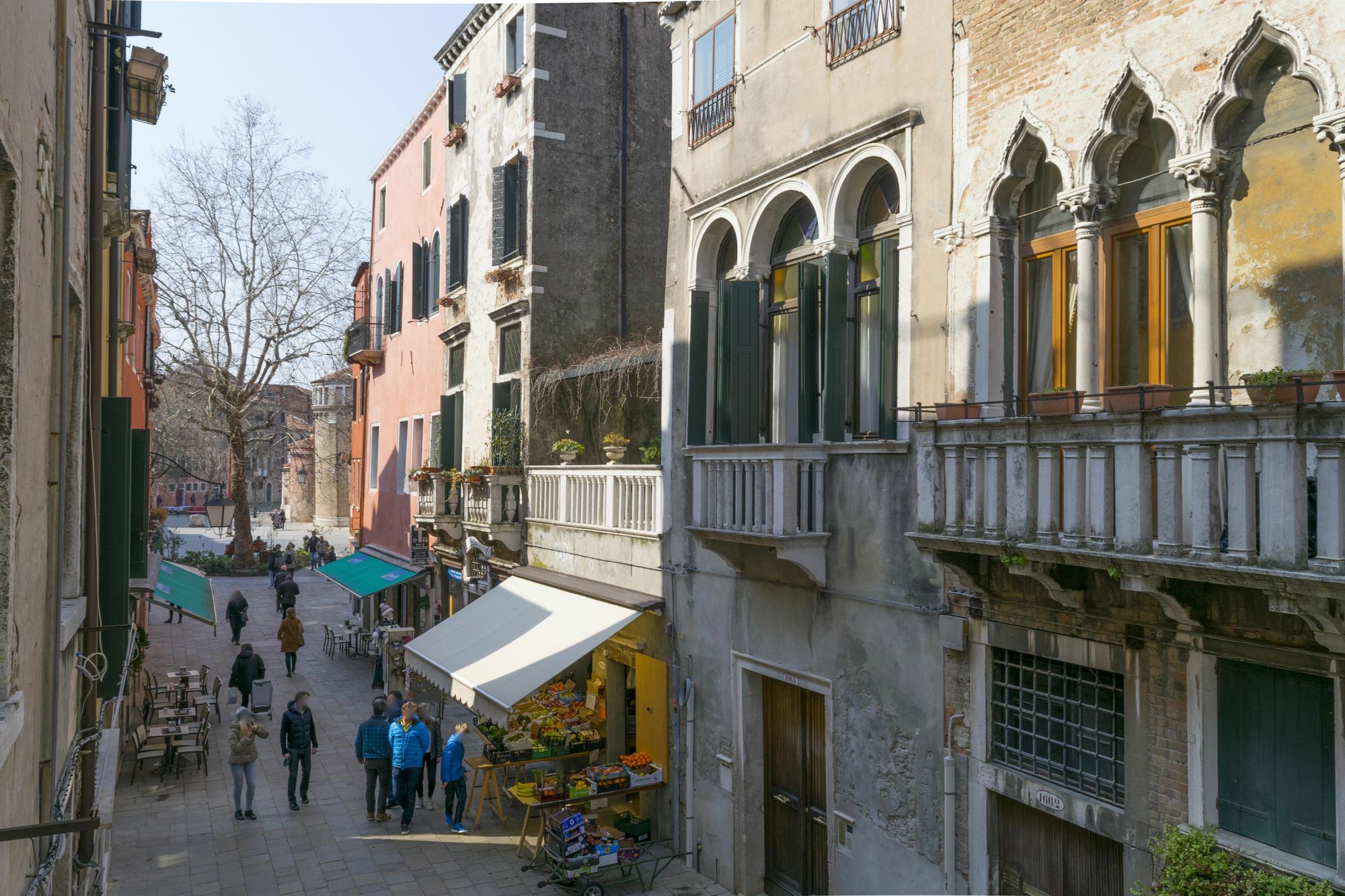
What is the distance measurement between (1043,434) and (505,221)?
12.4 m

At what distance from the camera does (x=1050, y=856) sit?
686 cm

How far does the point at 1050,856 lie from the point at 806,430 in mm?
4149

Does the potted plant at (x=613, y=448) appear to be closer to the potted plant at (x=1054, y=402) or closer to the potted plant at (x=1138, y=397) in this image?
the potted plant at (x=1054, y=402)

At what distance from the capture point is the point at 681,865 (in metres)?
10.9

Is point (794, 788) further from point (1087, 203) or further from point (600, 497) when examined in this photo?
point (1087, 203)

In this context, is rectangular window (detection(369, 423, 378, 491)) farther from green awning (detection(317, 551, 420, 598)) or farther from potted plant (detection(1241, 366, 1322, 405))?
potted plant (detection(1241, 366, 1322, 405))

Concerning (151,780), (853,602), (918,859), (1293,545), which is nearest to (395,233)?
(151,780)

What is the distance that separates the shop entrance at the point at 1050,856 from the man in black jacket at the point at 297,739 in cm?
893

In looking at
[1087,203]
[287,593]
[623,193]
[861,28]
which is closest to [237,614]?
[287,593]

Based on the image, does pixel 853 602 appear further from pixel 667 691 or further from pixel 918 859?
pixel 667 691

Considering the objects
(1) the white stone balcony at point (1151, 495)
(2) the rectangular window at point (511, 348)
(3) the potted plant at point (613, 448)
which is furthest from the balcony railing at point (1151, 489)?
(2) the rectangular window at point (511, 348)

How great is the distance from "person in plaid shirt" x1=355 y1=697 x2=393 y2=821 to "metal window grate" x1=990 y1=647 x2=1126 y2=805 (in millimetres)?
7861

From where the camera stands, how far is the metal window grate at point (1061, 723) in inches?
253

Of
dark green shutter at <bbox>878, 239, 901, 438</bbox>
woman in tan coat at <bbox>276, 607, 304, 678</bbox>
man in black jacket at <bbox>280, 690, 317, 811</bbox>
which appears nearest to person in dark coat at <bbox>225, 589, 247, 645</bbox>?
woman in tan coat at <bbox>276, 607, 304, 678</bbox>
